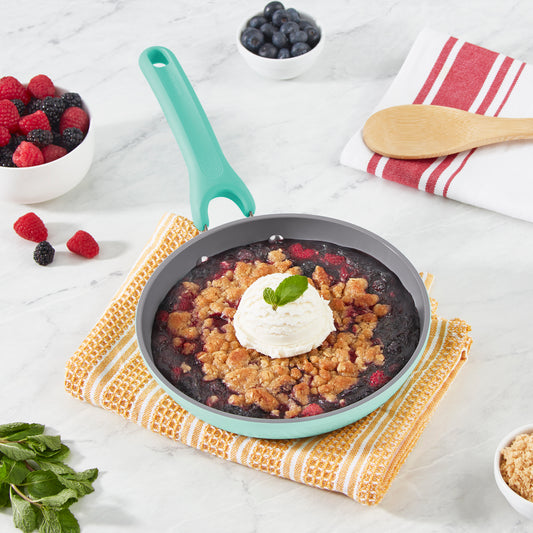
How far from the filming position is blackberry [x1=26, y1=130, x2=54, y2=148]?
2467mm

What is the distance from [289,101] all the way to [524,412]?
1.44 m

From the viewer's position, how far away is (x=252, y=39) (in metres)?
2.92

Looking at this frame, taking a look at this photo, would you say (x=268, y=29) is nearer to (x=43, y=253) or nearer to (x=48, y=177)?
(x=48, y=177)

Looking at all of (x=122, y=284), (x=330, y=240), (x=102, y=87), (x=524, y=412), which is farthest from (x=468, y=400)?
(x=102, y=87)

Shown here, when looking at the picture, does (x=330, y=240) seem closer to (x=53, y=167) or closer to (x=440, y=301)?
(x=440, y=301)

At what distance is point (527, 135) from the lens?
2613mm

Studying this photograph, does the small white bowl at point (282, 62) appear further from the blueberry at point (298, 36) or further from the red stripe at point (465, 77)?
the red stripe at point (465, 77)

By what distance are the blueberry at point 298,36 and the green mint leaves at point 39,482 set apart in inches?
63.9

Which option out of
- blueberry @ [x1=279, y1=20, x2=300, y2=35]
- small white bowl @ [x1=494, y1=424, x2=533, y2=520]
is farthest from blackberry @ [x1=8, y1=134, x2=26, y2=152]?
small white bowl @ [x1=494, y1=424, x2=533, y2=520]

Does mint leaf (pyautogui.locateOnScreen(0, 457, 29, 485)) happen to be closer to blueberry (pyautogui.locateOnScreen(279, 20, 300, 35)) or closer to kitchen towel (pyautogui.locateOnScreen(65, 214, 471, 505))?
kitchen towel (pyautogui.locateOnScreen(65, 214, 471, 505))

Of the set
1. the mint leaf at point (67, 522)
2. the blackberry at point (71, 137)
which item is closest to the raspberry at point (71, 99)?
the blackberry at point (71, 137)

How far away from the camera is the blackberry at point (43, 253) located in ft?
7.87

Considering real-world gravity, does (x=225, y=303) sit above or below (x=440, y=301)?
above

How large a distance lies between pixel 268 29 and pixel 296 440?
160 centimetres
